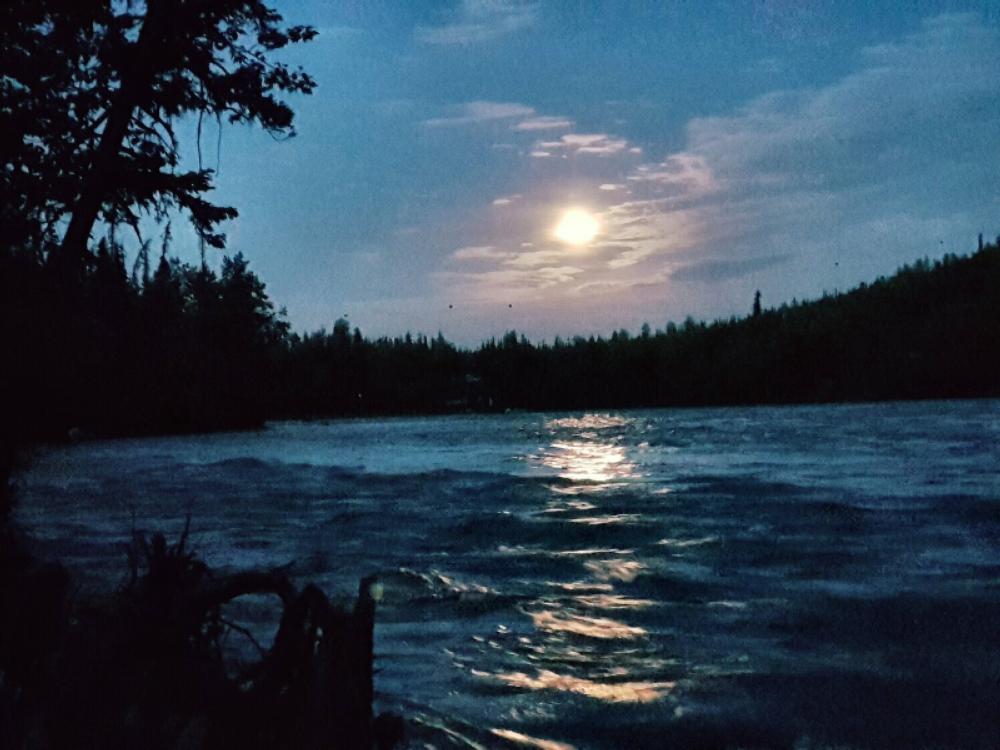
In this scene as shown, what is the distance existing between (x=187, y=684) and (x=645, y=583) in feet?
21.3

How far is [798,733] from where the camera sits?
17.1ft

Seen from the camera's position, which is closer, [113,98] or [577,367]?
[113,98]

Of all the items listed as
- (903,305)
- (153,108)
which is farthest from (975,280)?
(153,108)

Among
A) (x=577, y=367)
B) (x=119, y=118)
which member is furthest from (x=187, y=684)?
(x=577, y=367)

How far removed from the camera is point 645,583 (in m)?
9.32

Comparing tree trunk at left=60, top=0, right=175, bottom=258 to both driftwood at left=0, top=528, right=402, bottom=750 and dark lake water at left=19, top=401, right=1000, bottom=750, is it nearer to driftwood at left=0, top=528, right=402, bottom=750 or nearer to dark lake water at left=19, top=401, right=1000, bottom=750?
dark lake water at left=19, top=401, right=1000, bottom=750

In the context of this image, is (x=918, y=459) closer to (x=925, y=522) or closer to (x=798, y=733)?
(x=925, y=522)

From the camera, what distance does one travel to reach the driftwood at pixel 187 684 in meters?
3.09

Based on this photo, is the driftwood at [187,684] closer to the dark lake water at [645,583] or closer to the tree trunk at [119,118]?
the dark lake water at [645,583]

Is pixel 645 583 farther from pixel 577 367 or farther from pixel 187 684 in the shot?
pixel 577 367

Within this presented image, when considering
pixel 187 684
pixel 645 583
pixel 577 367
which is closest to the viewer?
pixel 187 684

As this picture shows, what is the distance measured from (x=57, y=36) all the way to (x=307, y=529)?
21.7ft

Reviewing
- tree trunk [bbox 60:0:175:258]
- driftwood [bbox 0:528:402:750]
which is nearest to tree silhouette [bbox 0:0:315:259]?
tree trunk [bbox 60:0:175:258]

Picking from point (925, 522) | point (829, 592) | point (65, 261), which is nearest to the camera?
point (829, 592)
